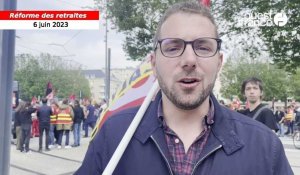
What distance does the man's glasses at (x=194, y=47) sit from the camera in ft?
5.52

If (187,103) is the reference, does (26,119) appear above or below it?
below

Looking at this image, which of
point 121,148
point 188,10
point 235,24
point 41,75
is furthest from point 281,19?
point 41,75

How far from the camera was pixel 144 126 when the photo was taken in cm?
176

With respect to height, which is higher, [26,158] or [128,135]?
[128,135]

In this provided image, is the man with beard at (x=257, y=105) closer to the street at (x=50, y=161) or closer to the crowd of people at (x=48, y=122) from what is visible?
the street at (x=50, y=161)

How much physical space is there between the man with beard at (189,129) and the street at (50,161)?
7869 mm

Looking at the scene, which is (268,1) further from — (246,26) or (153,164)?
(153,164)

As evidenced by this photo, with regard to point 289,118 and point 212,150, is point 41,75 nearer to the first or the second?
point 289,118

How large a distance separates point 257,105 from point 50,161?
6865mm

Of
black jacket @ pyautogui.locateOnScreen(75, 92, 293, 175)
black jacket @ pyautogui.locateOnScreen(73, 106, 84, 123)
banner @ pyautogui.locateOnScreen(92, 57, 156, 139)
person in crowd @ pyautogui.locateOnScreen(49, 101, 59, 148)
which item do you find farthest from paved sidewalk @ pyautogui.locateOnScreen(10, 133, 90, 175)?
black jacket @ pyautogui.locateOnScreen(75, 92, 293, 175)

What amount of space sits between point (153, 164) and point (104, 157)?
22 cm

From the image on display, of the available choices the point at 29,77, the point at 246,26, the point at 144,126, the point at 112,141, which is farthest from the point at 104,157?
the point at 29,77

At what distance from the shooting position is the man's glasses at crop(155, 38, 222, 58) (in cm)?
168

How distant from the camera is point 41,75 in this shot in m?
62.9
